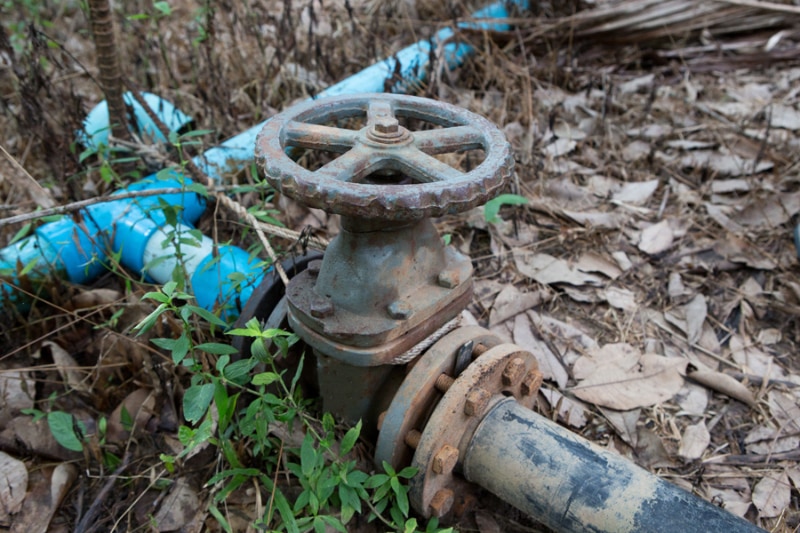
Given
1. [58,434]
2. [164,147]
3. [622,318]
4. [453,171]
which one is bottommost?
[622,318]

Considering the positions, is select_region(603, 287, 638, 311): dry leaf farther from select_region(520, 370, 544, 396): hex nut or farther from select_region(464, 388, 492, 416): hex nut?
select_region(464, 388, 492, 416): hex nut

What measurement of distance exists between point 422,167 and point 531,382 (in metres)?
0.63

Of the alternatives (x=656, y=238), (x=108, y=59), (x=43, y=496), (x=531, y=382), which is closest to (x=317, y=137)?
(x=531, y=382)

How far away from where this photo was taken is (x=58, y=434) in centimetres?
171

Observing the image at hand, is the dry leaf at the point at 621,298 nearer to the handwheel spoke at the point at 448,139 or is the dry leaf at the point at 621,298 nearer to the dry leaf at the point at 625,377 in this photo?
the dry leaf at the point at 625,377

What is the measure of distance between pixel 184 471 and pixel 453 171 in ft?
3.52

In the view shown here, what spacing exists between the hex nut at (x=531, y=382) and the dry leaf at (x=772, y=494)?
2.21 feet

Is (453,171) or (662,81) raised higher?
(453,171)

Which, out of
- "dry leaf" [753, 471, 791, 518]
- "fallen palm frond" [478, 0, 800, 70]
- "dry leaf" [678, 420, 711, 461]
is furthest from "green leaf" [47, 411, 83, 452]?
"fallen palm frond" [478, 0, 800, 70]

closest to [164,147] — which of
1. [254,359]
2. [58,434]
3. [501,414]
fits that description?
[58,434]

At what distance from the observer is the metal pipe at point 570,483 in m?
1.32

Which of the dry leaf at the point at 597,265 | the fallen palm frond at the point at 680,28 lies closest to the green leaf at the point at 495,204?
the dry leaf at the point at 597,265

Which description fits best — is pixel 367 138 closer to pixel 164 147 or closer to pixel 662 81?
pixel 164 147

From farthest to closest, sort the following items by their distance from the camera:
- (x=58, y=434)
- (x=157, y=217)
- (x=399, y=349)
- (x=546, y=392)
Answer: (x=157, y=217) < (x=546, y=392) < (x=58, y=434) < (x=399, y=349)
